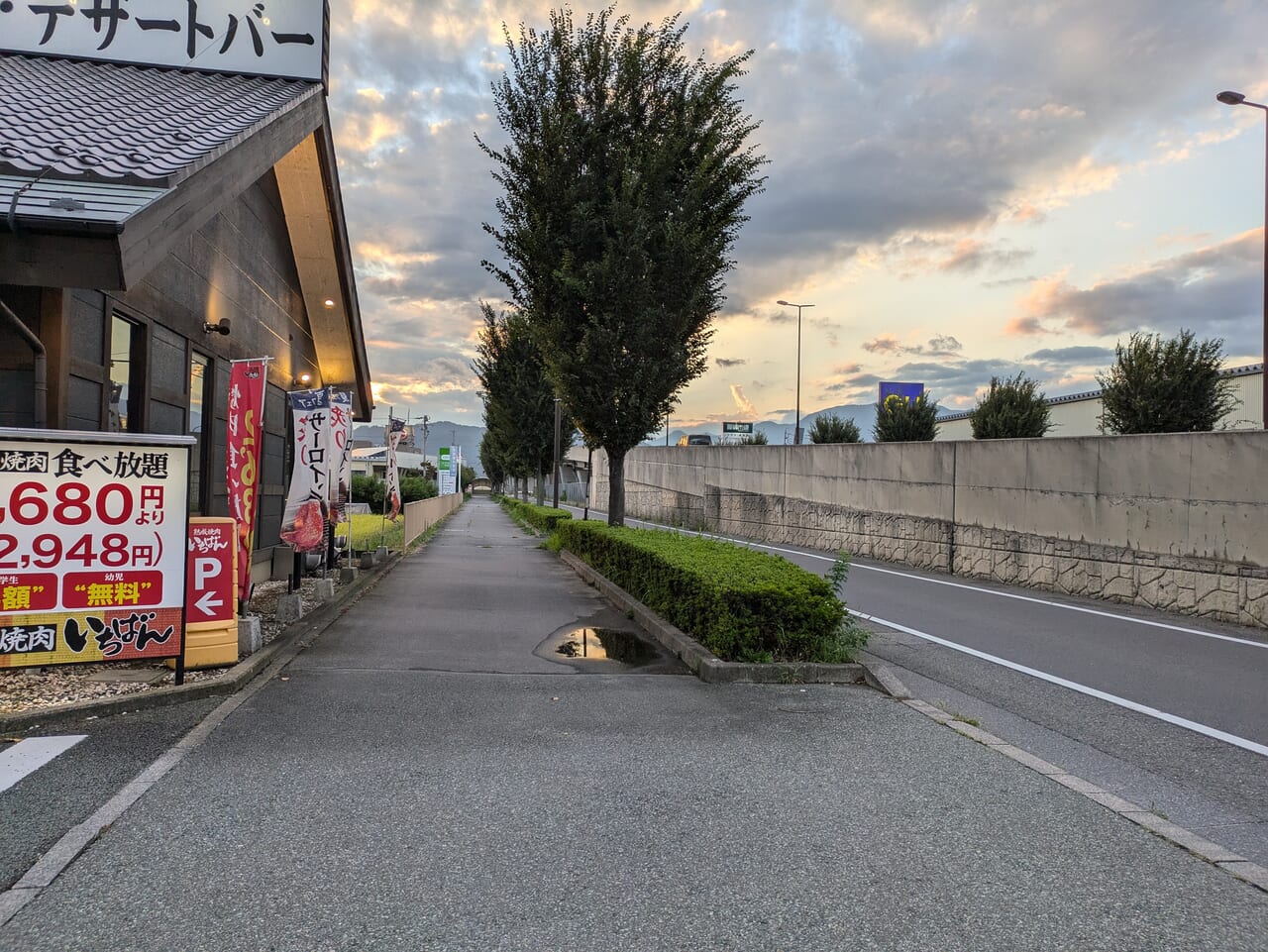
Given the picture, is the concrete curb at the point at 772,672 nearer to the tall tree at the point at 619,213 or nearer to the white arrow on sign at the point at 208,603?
the white arrow on sign at the point at 208,603

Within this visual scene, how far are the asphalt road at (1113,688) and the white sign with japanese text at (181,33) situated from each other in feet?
35.7

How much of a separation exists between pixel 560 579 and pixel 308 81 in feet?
28.6

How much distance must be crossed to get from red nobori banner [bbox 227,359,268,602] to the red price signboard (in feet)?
2.24

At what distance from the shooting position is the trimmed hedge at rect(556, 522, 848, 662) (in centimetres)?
662

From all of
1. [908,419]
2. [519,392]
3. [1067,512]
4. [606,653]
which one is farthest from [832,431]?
[606,653]

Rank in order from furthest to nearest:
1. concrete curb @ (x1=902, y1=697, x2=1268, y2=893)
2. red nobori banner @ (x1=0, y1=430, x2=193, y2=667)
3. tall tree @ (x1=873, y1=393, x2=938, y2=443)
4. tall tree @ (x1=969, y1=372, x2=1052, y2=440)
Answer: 1. tall tree @ (x1=873, y1=393, x2=938, y2=443)
2. tall tree @ (x1=969, y1=372, x2=1052, y2=440)
3. red nobori banner @ (x1=0, y1=430, x2=193, y2=667)
4. concrete curb @ (x1=902, y1=697, x2=1268, y2=893)

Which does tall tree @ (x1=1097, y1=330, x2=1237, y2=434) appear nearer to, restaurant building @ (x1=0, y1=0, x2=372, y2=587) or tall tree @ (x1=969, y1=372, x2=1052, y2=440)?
tall tree @ (x1=969, y1=372, x2=1052, y2=440)

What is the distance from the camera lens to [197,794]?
3.81 metres

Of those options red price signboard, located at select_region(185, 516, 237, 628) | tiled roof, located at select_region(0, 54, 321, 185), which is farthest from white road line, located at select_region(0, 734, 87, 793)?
tiled roof, located at select_region(0, 54, 321, 185)

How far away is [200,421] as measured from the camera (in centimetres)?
983

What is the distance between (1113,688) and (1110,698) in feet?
1.35

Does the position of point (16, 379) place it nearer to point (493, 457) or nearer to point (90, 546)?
point (90, 546)

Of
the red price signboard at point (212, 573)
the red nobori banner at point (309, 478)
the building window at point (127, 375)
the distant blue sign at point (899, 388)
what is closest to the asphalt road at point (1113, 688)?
the red price signboard at point (212, 573)

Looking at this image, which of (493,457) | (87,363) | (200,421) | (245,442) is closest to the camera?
(87,363)
